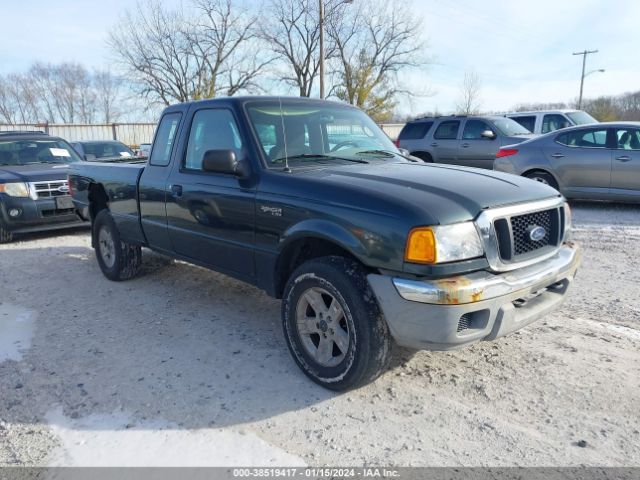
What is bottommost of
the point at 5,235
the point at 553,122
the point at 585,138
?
the point at 5,235

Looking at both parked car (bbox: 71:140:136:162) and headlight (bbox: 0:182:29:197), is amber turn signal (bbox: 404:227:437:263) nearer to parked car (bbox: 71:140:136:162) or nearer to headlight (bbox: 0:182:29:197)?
headlight (bbox: 0:182:29:197)

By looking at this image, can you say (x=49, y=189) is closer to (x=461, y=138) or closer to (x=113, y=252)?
(x=113, y=252)

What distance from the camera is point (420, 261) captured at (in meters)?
2.68

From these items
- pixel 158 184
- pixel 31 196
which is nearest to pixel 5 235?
pixel 31 196

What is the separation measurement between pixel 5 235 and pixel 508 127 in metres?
10.8

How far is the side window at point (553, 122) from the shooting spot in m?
12.8

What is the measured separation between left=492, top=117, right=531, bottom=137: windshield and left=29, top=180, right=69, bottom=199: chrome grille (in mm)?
9454

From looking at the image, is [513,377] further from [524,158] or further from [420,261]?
[524,158]

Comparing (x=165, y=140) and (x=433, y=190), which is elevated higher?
(x=165, y=140)

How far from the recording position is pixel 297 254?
352 cm

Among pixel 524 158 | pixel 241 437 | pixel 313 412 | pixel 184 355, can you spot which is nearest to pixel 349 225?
pixel 313 412

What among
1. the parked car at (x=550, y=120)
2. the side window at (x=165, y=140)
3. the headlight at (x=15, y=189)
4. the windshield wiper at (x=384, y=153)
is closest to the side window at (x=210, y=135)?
the side window at (x=165, y=140)

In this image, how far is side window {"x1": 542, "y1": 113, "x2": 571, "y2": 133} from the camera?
1284 centimetres

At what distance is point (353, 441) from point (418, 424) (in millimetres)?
412
